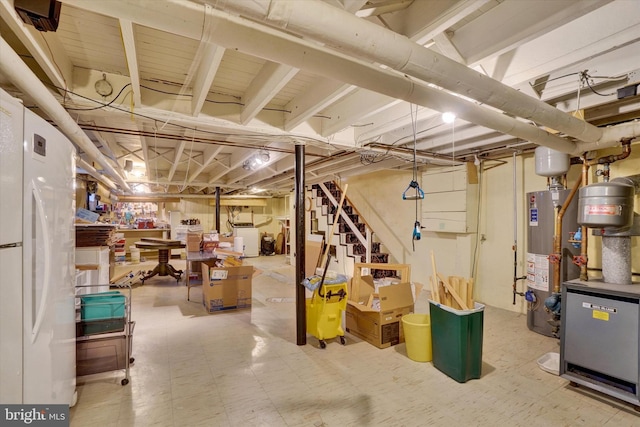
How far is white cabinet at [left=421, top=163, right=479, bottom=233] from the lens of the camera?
4715mm

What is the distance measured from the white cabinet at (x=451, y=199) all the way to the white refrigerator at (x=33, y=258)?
4738mm

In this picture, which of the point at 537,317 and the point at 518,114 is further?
the point at 537,317

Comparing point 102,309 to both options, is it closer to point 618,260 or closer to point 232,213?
point 618,260

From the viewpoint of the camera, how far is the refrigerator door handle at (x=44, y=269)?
1420mm

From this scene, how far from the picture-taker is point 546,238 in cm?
357

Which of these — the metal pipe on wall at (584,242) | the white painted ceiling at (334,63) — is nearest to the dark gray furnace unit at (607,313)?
the metal pipe on wall at (584,242)

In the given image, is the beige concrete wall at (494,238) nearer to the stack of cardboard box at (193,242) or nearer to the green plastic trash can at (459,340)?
the green plastic trash can at (459,340)

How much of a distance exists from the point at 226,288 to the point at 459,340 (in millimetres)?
3228

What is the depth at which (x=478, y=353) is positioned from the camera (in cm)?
259

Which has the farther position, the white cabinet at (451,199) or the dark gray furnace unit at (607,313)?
the white cabinet at (451,199)

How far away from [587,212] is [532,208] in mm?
1328

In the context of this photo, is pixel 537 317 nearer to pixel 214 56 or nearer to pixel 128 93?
pixel 214 56

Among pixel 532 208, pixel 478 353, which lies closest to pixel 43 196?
pixel 478 353

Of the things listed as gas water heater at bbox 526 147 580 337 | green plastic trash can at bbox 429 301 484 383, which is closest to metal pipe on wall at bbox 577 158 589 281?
gas water heater at bbox 526 147 580 337
